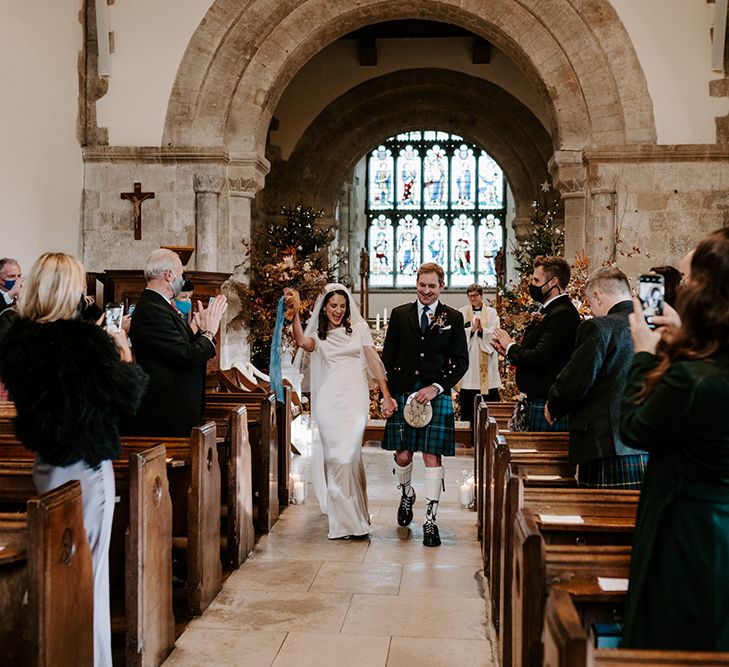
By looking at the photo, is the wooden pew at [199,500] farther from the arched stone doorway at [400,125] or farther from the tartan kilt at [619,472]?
the arched stone doorway at [400,125]

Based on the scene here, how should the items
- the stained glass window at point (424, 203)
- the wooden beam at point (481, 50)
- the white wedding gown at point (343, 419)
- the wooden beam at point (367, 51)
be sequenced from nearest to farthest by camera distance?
the white wedding gown at point (343, 419) < the wooden beam at point (367, 51) < the wooden beam at point (481, 50) < the stained glass window at point (424, 203)

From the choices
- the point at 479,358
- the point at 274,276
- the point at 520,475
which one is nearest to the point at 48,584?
the point at 520,475

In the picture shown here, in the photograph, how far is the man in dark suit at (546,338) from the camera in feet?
16.2

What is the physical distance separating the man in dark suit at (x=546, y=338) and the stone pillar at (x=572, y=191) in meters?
5.24

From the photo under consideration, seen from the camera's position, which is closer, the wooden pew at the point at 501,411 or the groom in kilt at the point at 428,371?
the groom in kilt at the point at 428,371

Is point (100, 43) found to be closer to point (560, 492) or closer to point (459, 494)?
point (459, 494)

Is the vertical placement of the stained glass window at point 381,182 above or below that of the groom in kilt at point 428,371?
above

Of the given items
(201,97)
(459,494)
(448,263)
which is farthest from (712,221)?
(448,263)

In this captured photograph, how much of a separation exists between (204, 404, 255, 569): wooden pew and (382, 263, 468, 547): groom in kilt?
112 centimetres

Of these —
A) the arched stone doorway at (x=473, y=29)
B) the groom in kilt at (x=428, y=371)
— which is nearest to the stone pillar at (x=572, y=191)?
the arched stone doorway at (x=473, y=29)

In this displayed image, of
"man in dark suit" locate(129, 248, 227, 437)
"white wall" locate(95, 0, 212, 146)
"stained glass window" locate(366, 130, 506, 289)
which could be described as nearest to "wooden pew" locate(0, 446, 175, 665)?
"man in dark suit" locate(129, 248, 227, 437)

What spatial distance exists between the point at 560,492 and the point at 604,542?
0.41 metres

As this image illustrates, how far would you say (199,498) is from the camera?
4145mm

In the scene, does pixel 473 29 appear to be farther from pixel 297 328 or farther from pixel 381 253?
pixel 381 253
